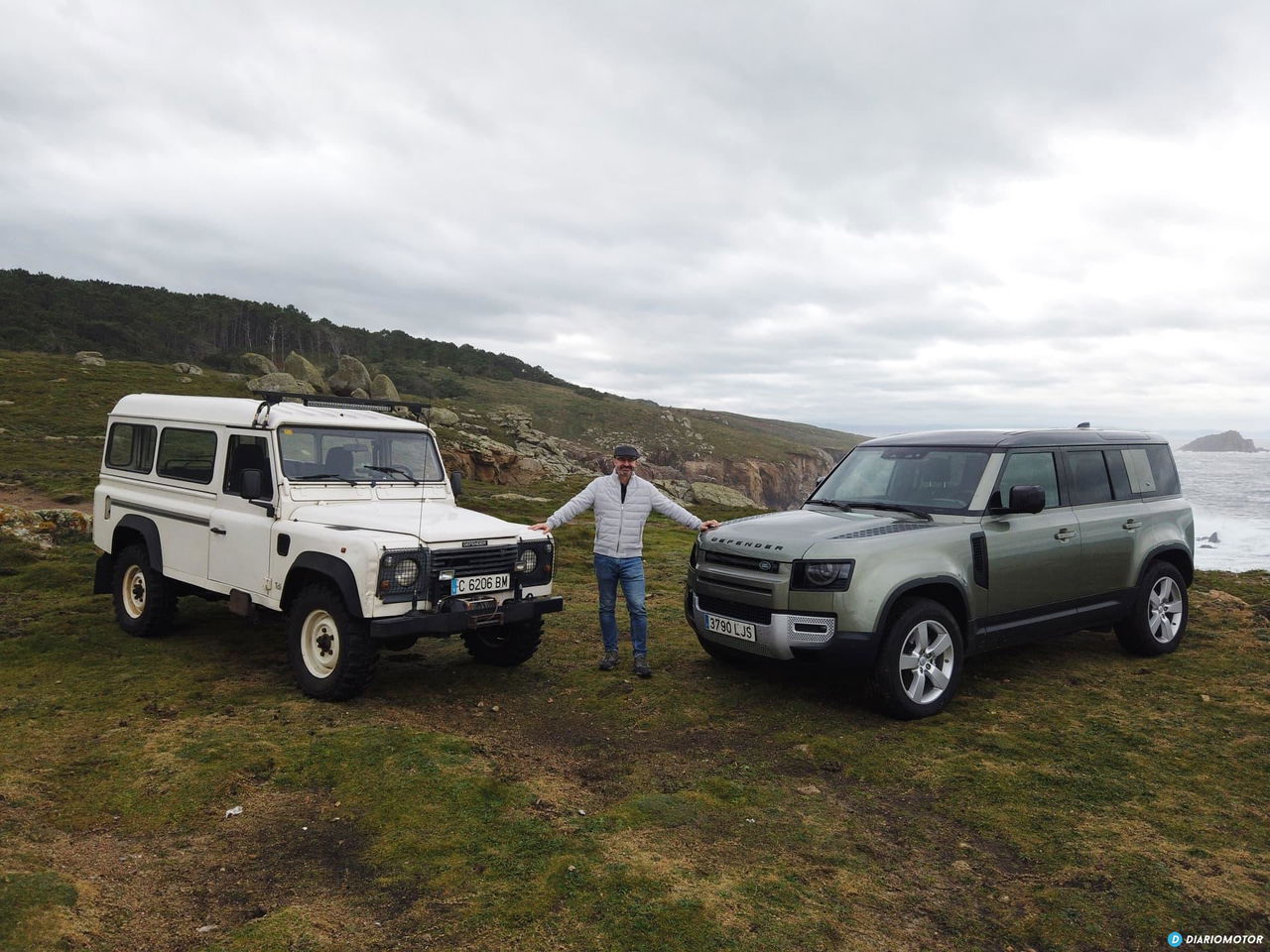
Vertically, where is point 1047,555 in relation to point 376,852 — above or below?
above

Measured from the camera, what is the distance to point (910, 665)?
6012 millimetres

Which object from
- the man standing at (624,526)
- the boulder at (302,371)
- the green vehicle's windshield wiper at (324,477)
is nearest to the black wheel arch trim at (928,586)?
the man standing at (624,526)

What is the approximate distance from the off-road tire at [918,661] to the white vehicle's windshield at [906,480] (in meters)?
1.05

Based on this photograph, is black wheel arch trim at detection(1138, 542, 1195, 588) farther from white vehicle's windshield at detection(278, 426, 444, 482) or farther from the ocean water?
the ocean water

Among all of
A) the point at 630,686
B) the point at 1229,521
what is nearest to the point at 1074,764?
the point at 630,686

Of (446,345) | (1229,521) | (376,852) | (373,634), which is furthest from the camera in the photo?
(446,345)

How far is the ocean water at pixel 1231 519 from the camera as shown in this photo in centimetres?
3166

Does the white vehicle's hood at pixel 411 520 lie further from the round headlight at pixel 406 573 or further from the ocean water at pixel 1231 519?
the ocean water at pixel 1231 519

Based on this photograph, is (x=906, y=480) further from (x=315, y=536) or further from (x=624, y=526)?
(x=315, y=536)

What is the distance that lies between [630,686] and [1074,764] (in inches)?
136

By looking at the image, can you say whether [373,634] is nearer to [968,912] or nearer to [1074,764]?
[968,912]

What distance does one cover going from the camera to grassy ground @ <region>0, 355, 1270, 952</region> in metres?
3.49

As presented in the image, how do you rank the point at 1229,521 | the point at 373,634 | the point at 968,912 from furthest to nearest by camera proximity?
the point at 1229,521, the point at 373,634, the point at 968,912

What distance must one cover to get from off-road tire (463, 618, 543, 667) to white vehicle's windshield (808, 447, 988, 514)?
2936 mm
